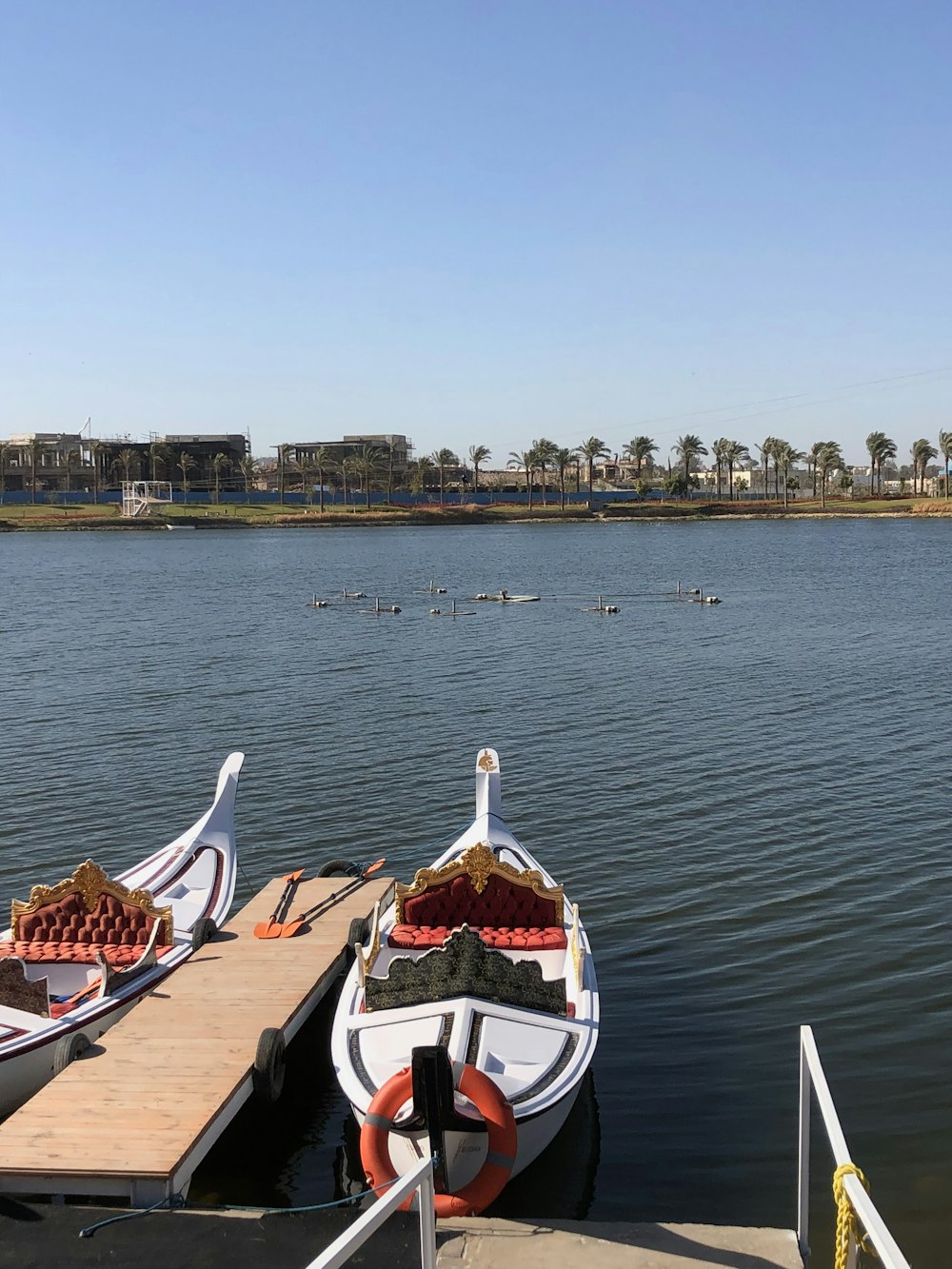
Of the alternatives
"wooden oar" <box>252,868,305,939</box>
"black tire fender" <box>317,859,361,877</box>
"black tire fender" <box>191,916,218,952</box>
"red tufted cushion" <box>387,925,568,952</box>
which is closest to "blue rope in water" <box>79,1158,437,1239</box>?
"red tufted cushion" <box>387,925,568,952</box>

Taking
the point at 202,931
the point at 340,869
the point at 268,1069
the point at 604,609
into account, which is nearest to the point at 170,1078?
the point at 268,1069

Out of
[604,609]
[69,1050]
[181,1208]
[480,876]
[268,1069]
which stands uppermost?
[604,609]

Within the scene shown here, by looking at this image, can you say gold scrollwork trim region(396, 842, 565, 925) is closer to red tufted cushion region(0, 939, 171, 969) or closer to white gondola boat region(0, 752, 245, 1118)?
white gondola boat region(0, 752, 245, 1118)

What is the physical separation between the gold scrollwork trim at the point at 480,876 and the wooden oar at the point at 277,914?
6.72 ft

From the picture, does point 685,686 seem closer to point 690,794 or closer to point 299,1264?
point 690,794

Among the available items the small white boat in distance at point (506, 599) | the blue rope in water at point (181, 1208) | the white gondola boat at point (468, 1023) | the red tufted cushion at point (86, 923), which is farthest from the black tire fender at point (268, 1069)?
the small white boat in distance at point (506, 599)

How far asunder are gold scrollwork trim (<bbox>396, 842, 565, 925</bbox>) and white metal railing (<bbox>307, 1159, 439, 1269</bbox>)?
6.99 meters

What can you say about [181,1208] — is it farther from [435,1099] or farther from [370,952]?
[370,952]

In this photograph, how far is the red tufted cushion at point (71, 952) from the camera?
52.0ft

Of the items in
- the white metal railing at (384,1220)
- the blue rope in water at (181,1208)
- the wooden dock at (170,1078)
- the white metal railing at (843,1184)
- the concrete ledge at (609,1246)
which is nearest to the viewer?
the white metal railing at (843,1184)

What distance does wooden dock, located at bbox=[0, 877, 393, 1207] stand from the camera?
10812 mm

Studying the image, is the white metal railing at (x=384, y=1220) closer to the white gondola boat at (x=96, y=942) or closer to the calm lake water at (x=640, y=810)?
the calm lake water at (x=640, y=810)

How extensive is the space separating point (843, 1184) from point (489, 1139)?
12.3ft

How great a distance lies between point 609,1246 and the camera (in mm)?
10156
